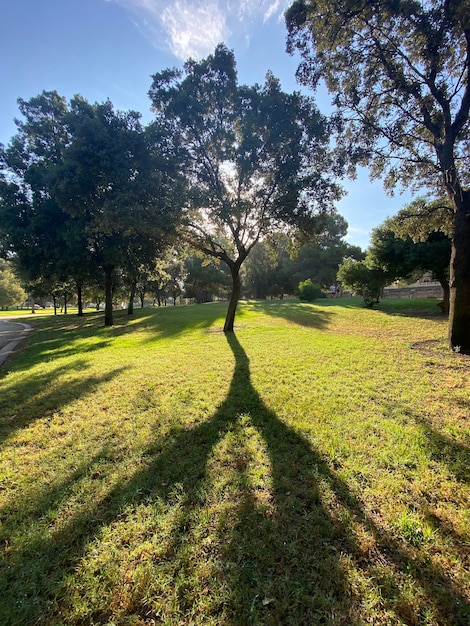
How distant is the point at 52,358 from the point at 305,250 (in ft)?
109

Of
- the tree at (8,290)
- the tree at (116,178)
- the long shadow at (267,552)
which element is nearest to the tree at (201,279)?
the tree at (116,178)

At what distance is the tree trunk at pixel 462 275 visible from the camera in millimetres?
6344

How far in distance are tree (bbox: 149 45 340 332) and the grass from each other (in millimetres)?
5725

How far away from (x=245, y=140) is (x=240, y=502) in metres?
9.00

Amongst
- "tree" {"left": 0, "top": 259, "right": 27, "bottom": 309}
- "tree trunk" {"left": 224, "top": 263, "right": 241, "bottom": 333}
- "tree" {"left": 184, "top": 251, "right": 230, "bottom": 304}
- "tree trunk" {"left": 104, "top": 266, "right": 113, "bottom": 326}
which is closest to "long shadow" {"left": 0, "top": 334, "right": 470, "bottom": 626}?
"tree trunk" {"left": 224, "top": 263, "right": 241, "bottom": 333}

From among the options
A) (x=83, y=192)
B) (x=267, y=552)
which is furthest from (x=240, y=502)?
(x=83, y=192)

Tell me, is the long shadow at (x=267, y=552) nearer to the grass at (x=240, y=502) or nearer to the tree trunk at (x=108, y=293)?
the grass at (x=240, y=502)

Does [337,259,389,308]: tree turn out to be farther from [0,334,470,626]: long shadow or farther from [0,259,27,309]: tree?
[0,259,27,309]: tree

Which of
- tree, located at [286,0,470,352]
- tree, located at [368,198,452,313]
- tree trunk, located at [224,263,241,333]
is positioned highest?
tree, located at [286,0,470,352]

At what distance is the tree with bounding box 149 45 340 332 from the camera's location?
26.0ft

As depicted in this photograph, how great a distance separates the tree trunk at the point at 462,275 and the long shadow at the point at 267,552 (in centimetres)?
608

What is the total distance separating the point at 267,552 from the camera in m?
1.80

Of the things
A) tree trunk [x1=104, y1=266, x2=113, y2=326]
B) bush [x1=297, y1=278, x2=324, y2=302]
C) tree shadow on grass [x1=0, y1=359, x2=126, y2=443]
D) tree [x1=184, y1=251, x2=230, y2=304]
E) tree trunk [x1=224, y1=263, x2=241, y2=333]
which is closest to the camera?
tree shadow on grass [x1=0, y1=359, x2=126, y2=443]

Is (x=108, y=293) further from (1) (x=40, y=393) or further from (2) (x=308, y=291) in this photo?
(2) (x=308, y=291)
